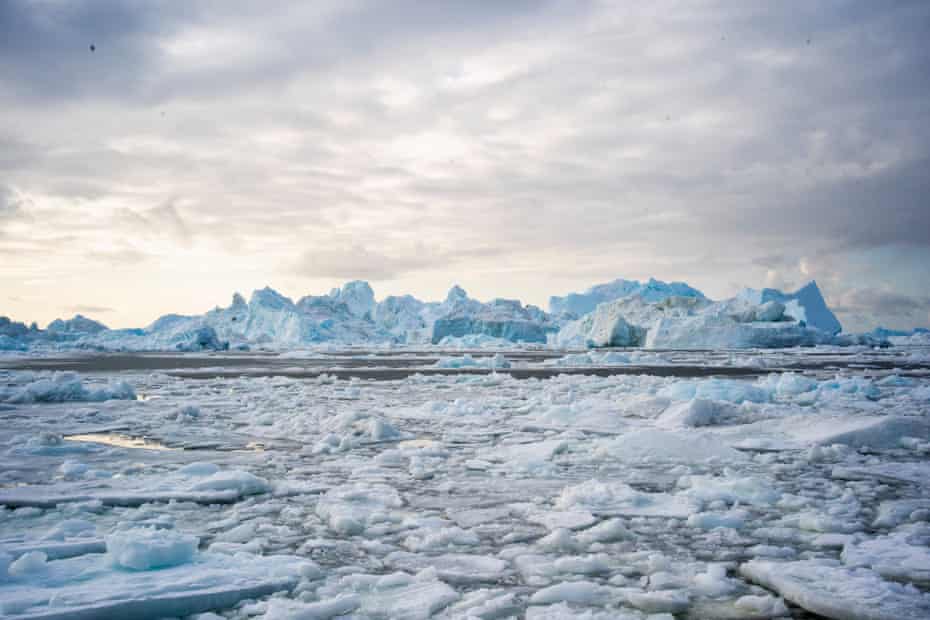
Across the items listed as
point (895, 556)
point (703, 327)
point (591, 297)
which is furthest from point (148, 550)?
point (591, 297)

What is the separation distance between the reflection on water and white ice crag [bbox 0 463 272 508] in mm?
1832

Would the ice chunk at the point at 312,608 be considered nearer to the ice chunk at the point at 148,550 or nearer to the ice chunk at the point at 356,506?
the ice chunk at the point at 148,550

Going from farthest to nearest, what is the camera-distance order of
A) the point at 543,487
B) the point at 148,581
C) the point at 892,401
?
the point at 892,401
the point at 543,487
the point at 148,581

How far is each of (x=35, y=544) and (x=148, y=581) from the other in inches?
37.4

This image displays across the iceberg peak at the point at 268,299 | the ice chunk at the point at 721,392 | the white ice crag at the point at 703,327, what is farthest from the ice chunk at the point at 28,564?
the iceberg peak at the point at 268,299

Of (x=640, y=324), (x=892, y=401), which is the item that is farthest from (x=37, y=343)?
(x=892, y=401)

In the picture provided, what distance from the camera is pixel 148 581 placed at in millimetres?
2607

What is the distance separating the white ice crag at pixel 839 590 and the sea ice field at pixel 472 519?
11mm

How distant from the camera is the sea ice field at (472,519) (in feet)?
8.21

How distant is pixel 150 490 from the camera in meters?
4.39

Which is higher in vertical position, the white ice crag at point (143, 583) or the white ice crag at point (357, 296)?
the white ice crag at point (357, 296)

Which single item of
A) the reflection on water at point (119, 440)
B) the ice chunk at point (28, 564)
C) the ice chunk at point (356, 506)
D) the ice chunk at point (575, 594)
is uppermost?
the ice chunk at point (28, 564)

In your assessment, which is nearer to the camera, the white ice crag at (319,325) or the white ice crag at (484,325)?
the white ice crag at (484,325)

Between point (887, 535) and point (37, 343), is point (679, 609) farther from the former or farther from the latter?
point (37, 343)
